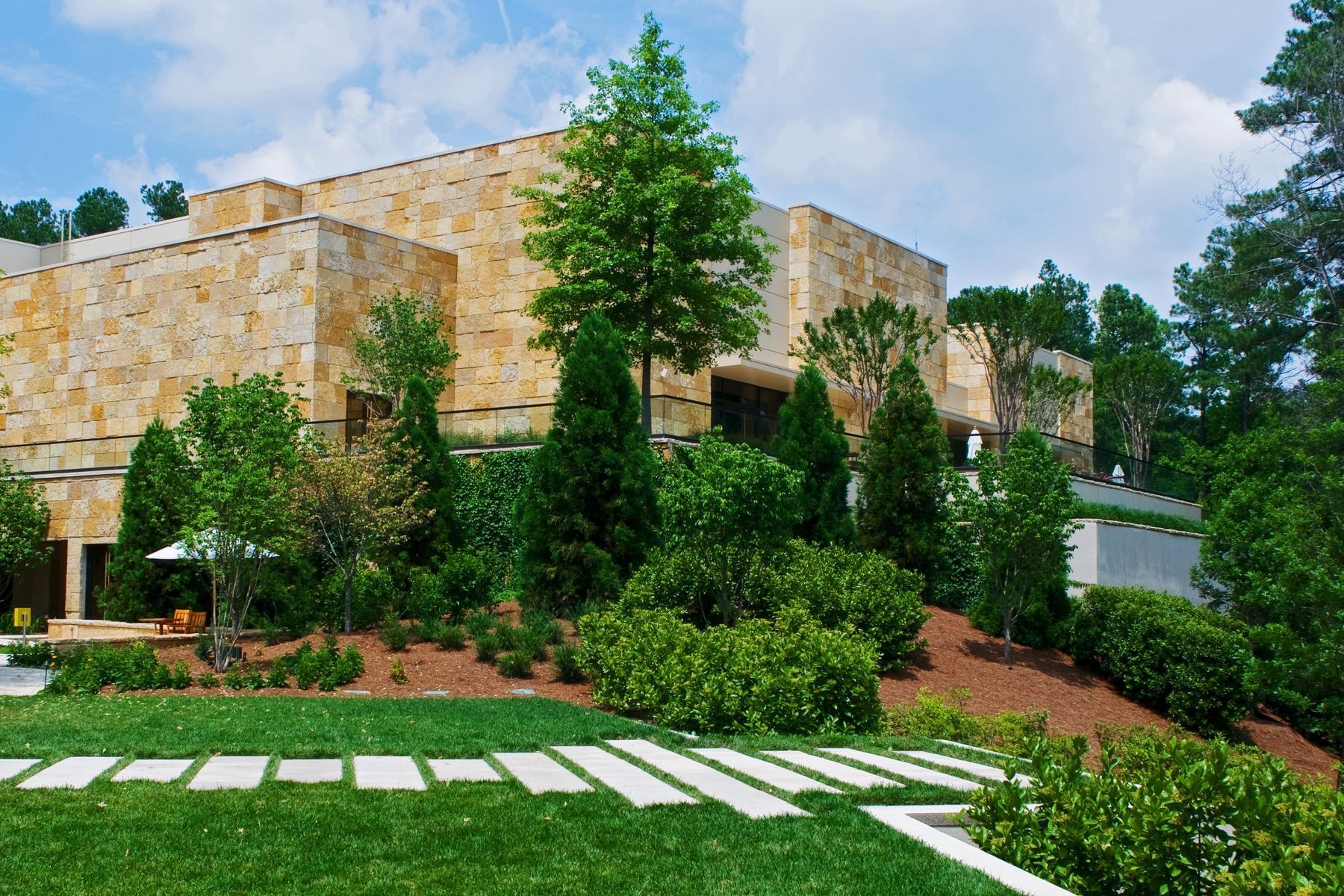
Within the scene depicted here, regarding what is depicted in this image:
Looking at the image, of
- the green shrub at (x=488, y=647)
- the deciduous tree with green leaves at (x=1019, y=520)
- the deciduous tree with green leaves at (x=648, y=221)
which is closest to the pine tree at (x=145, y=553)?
the deciduous tree with green leaves at (x=648, y=221)

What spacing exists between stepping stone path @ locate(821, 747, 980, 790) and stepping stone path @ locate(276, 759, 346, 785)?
3.69 m

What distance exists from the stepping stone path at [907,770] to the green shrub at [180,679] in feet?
27.5

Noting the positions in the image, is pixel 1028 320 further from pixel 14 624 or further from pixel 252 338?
pixel 14 624

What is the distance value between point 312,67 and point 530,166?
1313 centimetres

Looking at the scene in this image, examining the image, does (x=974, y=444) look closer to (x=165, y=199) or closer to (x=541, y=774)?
(x=541, y=774)

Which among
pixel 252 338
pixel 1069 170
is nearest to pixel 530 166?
pixel 252 338

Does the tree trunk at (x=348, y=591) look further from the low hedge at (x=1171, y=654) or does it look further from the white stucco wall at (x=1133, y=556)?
the white stucco wall at (x=1133, y=556)

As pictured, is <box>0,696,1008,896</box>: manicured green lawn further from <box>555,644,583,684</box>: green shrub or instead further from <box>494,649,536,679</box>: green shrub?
<box>494,649,536,679</box>: green shrub

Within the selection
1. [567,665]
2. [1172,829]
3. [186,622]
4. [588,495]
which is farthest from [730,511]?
[186,622]

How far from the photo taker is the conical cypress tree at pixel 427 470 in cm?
1967

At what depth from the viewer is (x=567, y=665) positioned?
14.3m

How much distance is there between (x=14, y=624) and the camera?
2384cm

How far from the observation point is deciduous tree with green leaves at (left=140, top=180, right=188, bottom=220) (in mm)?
64875

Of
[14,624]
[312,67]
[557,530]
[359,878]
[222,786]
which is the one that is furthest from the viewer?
[14,624]
